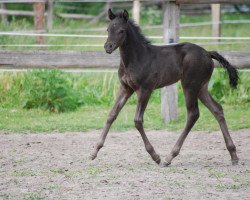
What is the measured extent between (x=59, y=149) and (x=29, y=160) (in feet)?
2.52

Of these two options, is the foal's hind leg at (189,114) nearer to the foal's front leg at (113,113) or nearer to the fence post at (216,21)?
the foal's front leg at (113,113)

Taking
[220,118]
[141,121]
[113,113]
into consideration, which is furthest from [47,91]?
[220,118]

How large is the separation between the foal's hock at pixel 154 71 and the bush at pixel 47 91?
3.12m

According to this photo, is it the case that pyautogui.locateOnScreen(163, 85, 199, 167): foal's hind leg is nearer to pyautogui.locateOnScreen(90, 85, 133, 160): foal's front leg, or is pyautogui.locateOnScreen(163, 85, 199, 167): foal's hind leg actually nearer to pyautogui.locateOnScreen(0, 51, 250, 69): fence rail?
pyautogui.locateOnScreen(90, 85, 133, 160): foal's front leg

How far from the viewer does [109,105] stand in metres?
11.1

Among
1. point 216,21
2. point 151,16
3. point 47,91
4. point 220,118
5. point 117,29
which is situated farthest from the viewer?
point 151,16

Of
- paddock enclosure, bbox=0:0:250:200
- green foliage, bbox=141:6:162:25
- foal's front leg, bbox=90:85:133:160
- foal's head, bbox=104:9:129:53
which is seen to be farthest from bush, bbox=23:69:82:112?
green foliage, bbox=141:6:162:25

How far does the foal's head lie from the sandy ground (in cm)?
130

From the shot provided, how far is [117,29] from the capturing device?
23.7 ft

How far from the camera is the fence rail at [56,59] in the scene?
9945mm

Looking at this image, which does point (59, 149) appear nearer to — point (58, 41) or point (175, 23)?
point (175, 23)

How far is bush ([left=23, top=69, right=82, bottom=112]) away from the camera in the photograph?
10.5 m

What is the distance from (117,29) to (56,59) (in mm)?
2954

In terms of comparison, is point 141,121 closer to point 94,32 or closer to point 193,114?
point 193,114
